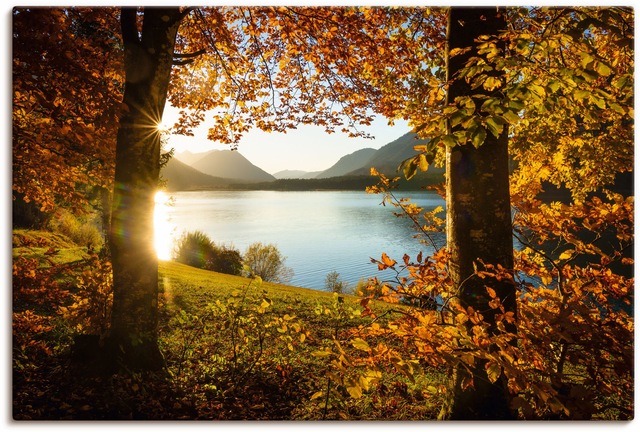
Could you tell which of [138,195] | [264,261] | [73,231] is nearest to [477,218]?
[138,195]

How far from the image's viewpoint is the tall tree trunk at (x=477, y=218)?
2.31 metres

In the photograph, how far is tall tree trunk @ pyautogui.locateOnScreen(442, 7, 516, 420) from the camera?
2.31 meters

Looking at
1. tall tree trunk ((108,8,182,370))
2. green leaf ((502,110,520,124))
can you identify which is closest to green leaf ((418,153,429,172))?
green leaf ((502,110,520,124))

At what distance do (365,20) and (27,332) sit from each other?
518cm

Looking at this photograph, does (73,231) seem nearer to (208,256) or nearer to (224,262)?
(208,256)

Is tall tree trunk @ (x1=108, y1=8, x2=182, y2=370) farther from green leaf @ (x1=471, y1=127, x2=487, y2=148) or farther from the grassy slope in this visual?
green leaf @ (x1=471, y1=127, x2=487, y2=148)

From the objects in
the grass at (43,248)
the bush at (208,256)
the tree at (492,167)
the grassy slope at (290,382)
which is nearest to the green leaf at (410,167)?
the tree at (492,167)

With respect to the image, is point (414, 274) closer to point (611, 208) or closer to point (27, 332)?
point (611, 208)

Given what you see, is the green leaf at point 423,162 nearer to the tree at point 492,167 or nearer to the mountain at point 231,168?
the tree at point 492,167

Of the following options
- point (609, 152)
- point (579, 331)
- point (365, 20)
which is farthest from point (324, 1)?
point (609, 152)

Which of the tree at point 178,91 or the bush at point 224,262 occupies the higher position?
the tree at point 178,91

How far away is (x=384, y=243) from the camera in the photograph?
1369 inches

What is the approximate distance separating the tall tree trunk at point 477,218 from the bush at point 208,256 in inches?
624

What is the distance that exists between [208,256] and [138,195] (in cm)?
1525
